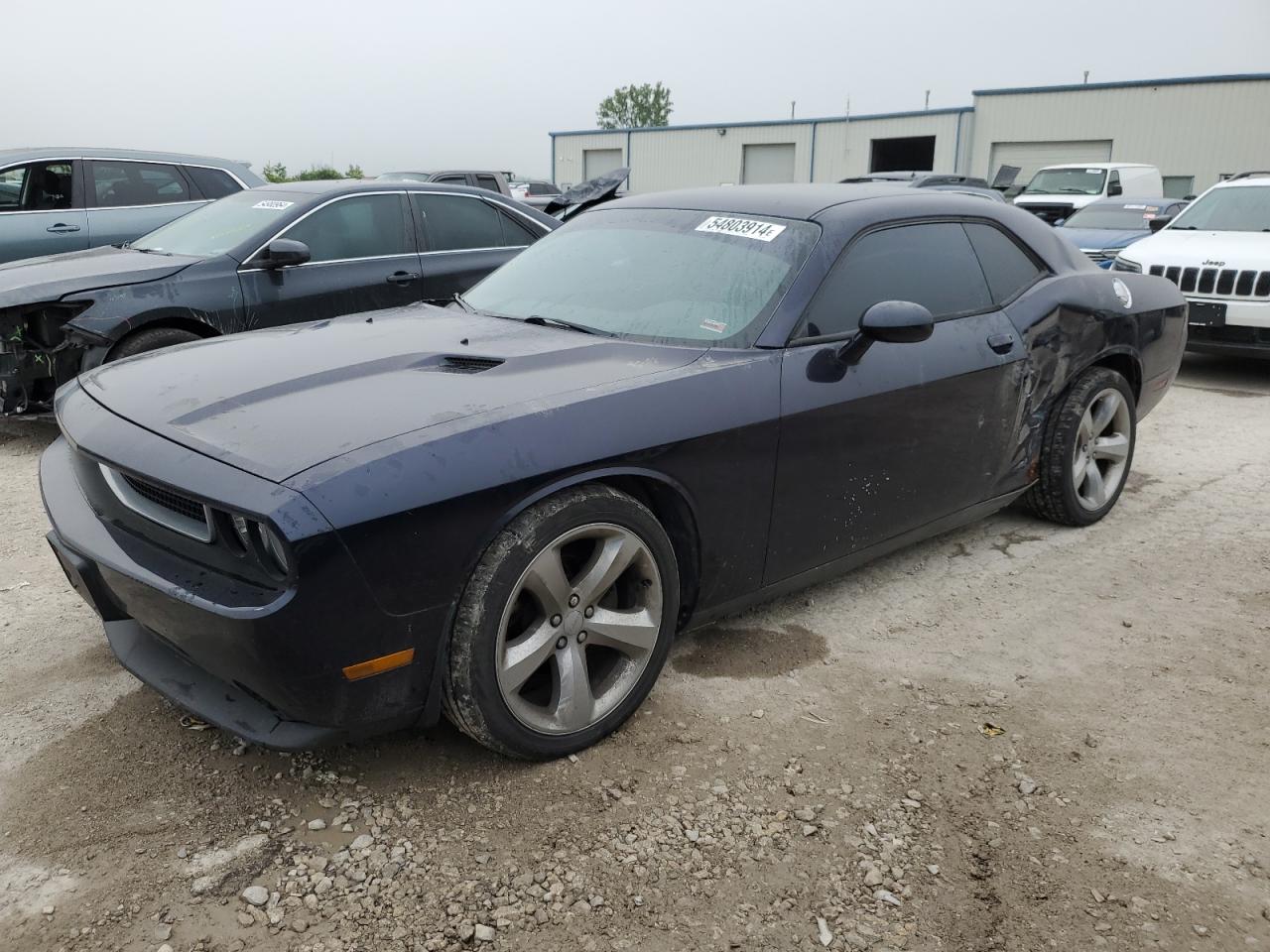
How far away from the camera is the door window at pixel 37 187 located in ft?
26.1

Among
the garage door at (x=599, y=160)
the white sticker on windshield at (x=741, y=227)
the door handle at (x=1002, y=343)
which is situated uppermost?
the garage door at (x=599, y=160)

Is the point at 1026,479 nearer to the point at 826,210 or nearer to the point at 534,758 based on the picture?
the point at 826,210

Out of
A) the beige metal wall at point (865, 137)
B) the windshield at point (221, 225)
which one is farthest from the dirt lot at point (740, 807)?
the beige metal wall at point (865, 137)

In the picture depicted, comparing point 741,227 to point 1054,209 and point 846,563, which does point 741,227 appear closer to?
point 846,563

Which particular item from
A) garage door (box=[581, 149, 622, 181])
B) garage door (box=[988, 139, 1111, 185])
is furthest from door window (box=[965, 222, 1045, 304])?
garage door (box=[581, 149, 622, 181])

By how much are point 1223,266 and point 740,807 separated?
23.5ft

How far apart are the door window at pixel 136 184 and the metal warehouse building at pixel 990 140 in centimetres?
2880

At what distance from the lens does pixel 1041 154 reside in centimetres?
3172

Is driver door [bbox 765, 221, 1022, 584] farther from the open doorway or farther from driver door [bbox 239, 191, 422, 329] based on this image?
the open doorway

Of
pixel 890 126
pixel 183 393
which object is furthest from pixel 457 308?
pixel 890 126

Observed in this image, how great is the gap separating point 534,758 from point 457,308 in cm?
185

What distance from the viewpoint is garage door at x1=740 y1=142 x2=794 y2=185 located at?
3709 cm

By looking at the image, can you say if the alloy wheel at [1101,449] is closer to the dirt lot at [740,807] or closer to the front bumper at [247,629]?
the dirt lot at [740,807]

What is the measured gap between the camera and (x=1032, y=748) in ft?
9.32
